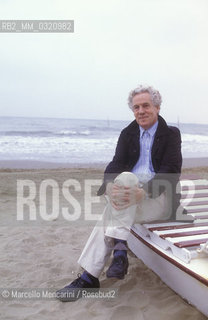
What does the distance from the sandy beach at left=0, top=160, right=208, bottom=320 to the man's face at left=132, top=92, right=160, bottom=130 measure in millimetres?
1423

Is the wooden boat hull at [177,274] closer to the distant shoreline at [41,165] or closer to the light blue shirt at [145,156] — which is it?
the light blue shirt at [145,156]

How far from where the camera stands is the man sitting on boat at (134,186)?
2934 mm

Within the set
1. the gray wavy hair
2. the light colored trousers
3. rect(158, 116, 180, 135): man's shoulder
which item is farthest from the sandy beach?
the gray wavy hair

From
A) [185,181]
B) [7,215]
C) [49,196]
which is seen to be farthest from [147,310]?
[49,196]

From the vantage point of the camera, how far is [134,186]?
9.95ft

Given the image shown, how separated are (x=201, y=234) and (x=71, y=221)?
2522mm

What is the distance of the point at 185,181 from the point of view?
16.2 feet

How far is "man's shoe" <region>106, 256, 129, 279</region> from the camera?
2.79 meters

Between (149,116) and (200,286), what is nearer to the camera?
(200,286)

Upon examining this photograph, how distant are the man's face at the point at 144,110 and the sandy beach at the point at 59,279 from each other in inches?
56.0

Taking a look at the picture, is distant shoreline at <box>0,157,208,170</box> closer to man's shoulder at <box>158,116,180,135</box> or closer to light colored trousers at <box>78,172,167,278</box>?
man's shoulder at <box>158,116,180,135</box>

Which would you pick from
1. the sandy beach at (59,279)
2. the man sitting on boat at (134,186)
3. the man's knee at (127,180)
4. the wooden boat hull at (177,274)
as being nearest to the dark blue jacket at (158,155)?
the man sitting on boat at (134,186)

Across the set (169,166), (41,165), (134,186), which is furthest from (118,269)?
(41,165)

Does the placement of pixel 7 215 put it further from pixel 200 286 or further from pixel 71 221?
pixel 200 286
